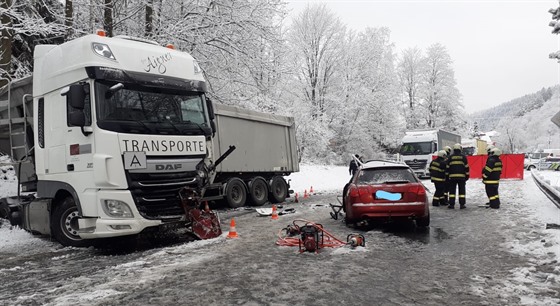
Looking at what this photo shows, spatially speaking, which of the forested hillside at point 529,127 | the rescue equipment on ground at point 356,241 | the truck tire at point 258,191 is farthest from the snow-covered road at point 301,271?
the forested hillside at point 529,127

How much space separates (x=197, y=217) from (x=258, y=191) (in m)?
6.57

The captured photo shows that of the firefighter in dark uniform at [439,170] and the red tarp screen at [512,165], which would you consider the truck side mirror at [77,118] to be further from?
the red tarp screen at [512,165]

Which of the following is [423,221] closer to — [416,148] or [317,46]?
[416,148]

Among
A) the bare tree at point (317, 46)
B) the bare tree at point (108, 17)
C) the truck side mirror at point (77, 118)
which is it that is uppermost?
the bare tree at point (317, 46)

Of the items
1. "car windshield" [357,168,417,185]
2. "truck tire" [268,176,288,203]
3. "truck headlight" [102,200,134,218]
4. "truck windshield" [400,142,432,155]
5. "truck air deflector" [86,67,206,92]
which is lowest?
"truck tire" [268,176,288,203]

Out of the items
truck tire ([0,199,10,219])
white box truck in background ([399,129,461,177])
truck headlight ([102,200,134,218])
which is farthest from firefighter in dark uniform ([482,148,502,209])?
white box truck in background ([399,129,461,177])

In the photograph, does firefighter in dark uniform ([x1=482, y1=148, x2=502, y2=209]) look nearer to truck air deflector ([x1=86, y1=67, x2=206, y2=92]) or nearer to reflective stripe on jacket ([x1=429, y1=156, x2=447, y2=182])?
reflective stripe on jacket ([x1=429, y1=156, x2=447, y2=182])

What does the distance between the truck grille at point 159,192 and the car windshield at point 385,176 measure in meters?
3.47

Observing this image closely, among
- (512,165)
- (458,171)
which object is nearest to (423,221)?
(458,171)

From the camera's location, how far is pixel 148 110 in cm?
677

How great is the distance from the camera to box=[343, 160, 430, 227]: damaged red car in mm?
8000

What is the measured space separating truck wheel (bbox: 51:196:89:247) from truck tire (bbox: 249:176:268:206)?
665 cm

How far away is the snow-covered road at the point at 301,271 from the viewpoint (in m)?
4.33

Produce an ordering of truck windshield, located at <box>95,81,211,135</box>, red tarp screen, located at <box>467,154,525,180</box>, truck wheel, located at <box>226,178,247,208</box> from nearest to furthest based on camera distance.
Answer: truck windshield, located at <box>95,81,211,135</box> → truck wheel, located at <box>226,178,247,208</box> → red tarp screen, located at <box>467,154,525,180</box>
